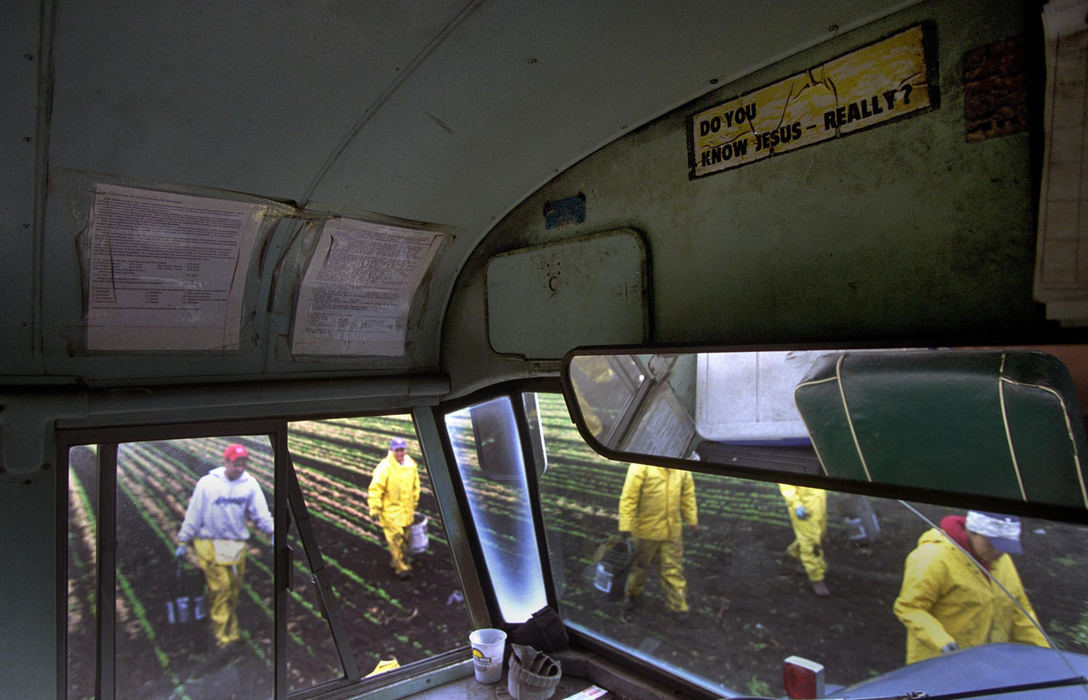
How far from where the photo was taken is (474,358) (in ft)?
9.20

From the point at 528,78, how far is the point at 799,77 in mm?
766

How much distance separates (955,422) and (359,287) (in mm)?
2105

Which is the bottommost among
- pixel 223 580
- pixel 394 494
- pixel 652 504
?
pixel 652 504

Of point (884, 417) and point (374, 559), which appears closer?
point (884, 417)

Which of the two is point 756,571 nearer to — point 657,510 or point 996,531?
point 657,510

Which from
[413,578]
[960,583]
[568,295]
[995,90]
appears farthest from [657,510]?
[995,90]

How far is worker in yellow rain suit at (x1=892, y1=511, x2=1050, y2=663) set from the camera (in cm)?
350

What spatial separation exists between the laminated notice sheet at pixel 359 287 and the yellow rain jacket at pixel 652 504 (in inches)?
124

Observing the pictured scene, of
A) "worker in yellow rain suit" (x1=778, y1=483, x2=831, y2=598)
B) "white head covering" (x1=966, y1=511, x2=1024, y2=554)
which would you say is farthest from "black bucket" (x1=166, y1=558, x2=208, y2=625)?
"worker in yellow rain suit" (x1=778, y1=483, x2=831, y2=598)

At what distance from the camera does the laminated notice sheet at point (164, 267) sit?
1881 millimetres

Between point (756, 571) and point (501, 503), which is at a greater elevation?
point (501, 503)

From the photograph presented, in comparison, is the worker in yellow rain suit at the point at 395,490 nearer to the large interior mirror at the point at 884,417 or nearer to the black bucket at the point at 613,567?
the black bucket at the point at 613,567

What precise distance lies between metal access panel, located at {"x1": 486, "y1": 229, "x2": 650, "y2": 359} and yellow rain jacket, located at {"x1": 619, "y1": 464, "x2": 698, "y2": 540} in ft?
9.95

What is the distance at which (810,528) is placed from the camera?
6.47 metres
